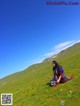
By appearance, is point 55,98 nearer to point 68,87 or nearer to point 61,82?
point 68,87

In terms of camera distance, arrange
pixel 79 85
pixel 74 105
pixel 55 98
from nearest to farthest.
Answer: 1. pixel 74 105
2. pixel 55 98
3. pixel 79 85

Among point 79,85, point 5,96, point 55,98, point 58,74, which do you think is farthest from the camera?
point 58,74

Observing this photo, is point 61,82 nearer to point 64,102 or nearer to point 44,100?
point 44,100

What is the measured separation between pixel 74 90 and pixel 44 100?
9.58 ft

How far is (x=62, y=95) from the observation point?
20.7 metres

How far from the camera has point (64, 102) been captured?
61.0 ft

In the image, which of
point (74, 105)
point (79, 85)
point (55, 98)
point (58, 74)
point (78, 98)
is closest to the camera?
point (74, 105)

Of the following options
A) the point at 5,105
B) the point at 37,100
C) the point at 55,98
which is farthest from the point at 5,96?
the point at 37,100

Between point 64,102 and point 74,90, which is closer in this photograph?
point 64,102

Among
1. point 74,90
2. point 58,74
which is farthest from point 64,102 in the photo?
point 58,74

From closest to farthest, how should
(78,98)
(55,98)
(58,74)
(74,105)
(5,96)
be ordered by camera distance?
(5,96), (74,105), (78,98), (55,98), (58,74)

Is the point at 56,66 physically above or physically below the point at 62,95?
above

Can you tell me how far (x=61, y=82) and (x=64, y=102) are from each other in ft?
24.8

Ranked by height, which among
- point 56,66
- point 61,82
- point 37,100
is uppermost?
point 56,66
